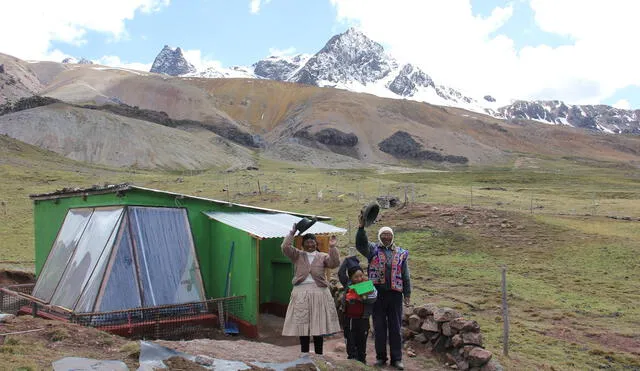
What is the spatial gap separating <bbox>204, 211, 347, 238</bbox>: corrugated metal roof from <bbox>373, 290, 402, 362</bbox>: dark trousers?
3047mm

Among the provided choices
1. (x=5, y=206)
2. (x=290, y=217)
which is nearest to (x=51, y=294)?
(x=290, y=217)

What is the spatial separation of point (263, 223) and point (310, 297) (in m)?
4.18

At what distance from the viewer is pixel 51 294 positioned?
34.8 ft

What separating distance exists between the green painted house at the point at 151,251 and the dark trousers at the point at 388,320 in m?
3.00

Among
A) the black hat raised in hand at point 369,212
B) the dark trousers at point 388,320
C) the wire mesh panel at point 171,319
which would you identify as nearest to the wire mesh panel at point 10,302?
the wire mesh panel at point 171,319

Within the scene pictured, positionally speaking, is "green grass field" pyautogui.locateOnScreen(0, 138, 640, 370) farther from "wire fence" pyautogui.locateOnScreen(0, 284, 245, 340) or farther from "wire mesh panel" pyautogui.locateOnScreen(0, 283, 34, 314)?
"wire mesh panel" pyautogui.locateOnScreen(0, 283, 34, 314)

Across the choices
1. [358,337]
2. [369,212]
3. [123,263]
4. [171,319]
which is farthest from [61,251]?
[369,212]

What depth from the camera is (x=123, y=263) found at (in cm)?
990

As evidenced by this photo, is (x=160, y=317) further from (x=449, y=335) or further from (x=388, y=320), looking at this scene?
(x=449, y=335)

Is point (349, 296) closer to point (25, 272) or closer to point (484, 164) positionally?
point (25, 272)

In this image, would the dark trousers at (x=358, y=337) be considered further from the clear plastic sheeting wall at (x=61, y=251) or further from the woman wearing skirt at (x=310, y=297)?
the clear plastic sheeting wall at (x=61, y=251)

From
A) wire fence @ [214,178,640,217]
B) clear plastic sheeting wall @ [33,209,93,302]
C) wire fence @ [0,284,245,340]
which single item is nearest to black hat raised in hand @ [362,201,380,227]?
wire fence @ [0,284,245,340]

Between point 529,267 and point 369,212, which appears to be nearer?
point 369,212

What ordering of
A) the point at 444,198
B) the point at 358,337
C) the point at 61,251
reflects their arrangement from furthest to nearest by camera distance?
the point at 444,198, the point at 61,251, the point at 358,337
